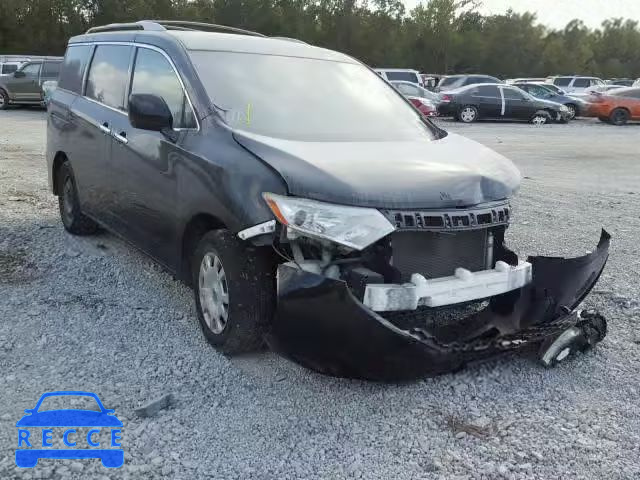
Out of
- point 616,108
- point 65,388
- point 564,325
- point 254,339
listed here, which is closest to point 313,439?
point 254,339

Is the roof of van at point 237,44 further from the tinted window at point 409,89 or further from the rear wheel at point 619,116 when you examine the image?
the rear wheel at point 619,116

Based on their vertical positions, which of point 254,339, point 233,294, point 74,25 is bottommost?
point 254,339

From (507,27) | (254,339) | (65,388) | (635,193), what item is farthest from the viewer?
(507,27)

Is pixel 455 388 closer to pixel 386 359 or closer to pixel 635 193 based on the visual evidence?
pixel 386 359

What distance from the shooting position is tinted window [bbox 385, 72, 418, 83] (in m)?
28.8

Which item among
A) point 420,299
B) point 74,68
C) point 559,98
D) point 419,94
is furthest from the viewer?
point 559,98

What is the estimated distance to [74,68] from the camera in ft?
20.9

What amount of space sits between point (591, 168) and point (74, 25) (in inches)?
1672

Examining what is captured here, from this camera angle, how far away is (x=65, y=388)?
3564 millimetres

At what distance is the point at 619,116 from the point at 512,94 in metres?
4.50

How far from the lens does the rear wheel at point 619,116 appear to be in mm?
25922

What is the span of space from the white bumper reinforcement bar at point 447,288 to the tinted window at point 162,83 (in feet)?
5.45

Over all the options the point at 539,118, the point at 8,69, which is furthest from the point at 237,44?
the point at 8,69

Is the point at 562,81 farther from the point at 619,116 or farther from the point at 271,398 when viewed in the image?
the point at 271,398
